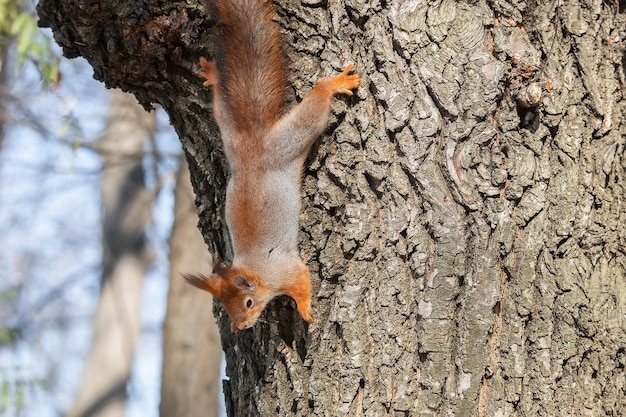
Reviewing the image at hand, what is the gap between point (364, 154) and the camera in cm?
191

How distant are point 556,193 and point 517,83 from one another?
0.30m

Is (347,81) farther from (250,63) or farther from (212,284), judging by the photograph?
(212,284)

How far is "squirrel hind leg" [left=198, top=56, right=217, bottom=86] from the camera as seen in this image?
207 cm

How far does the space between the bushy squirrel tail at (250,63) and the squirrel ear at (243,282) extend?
539 mm

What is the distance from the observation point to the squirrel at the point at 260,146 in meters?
2.09

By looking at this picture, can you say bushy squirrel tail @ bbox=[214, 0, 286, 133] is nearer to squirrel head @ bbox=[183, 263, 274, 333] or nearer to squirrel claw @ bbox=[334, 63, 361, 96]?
squirrel claw @ bbox=[334, 63, 361, 96]

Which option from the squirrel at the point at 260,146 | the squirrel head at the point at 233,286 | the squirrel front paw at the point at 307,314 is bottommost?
the squirrel front paw at the point at 307,314

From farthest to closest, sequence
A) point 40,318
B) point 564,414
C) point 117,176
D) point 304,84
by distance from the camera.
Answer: point 40,318
point 117,176
point 304,84
point 564,414

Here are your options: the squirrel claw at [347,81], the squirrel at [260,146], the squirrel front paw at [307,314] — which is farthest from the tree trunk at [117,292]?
the squirrel claw at [347,81]

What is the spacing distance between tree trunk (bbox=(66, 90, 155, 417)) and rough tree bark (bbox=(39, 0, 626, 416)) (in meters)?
7.11

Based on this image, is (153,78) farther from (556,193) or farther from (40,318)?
(40,318)

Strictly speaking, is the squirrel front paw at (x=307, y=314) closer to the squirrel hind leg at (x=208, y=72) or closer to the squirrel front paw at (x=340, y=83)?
the squirrel front paw at (x=340, y=83)

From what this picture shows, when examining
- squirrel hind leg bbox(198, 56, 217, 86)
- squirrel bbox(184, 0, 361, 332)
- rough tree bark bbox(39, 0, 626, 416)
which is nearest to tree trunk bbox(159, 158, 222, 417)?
squirrel bbox(184, 0, 361, 332)

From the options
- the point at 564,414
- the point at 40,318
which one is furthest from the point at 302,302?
the point at 40,318
